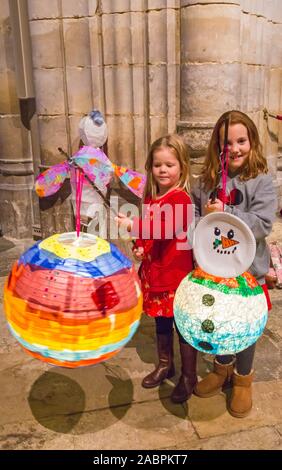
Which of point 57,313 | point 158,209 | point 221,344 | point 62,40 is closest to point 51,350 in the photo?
point 57,313

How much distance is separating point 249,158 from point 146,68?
7.67 ft

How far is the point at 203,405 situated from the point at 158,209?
3.48 feet

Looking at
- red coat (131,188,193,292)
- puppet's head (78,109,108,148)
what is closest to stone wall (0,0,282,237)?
puppet's head (78,109,108,148)

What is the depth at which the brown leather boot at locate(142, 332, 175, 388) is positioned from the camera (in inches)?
98.9

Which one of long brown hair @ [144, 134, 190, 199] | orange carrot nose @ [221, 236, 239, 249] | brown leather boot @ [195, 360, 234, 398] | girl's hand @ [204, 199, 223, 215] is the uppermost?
long brown hair @ [144, 134, 190, 199]

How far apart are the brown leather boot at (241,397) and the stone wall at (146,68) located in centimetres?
225

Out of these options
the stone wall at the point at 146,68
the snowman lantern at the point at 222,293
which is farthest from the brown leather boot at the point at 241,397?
the stone wall at the point at 146,68

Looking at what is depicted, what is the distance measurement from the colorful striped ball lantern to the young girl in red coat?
422 millimetres

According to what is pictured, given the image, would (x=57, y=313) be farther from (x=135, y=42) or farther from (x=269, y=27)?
(x=269, y=27)

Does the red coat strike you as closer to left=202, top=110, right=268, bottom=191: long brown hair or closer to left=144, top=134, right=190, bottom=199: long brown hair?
left=144, top=134, right=190, bottom=199: long brown hair

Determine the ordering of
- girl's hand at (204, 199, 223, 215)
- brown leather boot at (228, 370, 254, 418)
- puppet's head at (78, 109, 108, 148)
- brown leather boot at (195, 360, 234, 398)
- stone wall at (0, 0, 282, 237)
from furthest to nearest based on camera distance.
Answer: puppet's head at (78, 109, 108, 148) → stone wall at (0, 0, 282, 237) → brown leather boot at (195, 360, 234, 398) → brown leather boot at (228, 370, 254, 418) → girl's hand at (204, 199, 223, 215)

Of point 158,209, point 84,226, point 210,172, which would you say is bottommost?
point 84,226

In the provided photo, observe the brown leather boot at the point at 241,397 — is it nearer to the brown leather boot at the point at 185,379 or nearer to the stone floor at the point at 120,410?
the stone floor at the point at 120,410

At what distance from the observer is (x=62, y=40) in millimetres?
4309
